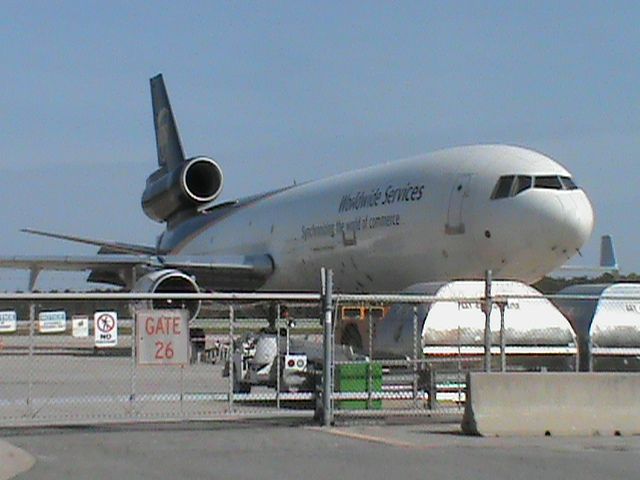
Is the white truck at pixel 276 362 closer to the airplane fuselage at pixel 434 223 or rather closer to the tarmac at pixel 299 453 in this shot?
the tarmac at pixel 299 453

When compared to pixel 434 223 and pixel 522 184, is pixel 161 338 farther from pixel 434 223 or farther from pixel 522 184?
pixel 434 223

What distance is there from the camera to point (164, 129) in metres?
48.5

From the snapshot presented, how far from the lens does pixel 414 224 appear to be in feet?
84.6

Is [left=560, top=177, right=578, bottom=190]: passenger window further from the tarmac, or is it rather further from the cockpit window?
the tarmac

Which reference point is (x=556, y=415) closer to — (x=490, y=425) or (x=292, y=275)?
(x=490, y=425)

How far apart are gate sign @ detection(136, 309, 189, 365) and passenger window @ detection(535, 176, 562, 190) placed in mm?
12447

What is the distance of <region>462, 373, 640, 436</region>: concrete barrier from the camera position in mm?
12688

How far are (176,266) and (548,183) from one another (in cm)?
1349

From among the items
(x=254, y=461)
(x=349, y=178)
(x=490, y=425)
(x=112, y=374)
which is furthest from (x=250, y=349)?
(x=349, y=178)

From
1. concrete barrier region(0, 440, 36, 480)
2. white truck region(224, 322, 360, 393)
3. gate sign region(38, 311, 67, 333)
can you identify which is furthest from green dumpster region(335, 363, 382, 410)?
gate sign region(38, 311, 67, 333)

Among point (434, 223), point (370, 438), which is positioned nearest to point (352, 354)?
point (370, 438)

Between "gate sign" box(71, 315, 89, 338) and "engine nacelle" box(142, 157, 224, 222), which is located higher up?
"engine nacelle" box(142, 157, 224, 222)

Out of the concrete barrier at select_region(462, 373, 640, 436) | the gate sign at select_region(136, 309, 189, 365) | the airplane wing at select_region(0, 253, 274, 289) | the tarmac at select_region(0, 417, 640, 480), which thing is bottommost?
the tarmac at select_region(0, 417, 640, 480)

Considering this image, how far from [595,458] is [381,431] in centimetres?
286
